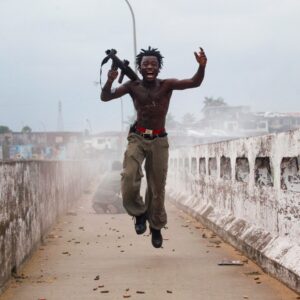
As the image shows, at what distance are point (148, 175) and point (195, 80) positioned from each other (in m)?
1.33

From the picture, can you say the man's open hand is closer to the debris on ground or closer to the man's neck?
the man's neck

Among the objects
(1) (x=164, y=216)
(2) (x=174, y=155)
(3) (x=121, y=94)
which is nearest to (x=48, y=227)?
(1) (x=164, y=216)

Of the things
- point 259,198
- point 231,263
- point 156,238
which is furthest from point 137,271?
point 259,198

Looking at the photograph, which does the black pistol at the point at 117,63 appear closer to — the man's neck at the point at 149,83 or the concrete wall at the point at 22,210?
the man's neck at the point at 149,83

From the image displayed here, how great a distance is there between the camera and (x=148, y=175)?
7371 millimetres

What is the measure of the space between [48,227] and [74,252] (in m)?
2.36

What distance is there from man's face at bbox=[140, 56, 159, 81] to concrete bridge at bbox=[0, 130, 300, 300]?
1.52 meters

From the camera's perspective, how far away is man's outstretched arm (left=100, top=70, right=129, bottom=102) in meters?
6.45

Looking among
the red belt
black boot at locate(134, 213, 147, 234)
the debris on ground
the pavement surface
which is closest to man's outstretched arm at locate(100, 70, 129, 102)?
the red belt

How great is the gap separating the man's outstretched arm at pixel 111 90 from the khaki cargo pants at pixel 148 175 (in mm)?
539

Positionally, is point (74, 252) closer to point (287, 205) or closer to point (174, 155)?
point (287, 205)

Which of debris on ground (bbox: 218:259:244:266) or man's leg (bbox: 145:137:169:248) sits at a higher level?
man's leg (bbox: 145:137:169:248)

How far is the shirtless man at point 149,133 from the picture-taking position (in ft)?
22.0

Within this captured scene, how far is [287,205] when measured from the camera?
679 cm
